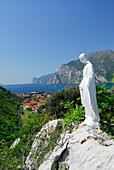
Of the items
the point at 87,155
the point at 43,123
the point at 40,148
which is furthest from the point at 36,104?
the point at 87,155

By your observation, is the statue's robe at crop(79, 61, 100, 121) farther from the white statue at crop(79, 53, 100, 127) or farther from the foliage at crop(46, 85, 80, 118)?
the foliage at crop(46, 85, 80, 118)

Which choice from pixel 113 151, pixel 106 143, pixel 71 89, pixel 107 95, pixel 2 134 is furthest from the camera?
pixel 71 89

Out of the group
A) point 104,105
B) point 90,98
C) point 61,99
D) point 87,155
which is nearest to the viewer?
point 87,155

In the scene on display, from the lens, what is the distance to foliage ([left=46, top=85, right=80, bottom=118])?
450 inches

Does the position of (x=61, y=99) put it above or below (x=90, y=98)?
below

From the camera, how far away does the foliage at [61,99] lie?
1143 cm

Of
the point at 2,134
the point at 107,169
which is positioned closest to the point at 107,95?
the point at 107,169

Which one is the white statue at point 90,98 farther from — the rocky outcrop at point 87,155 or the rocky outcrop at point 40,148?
the rocky outcrop at point 40,148

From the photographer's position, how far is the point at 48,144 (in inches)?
197

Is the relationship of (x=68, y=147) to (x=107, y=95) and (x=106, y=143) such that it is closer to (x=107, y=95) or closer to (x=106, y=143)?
(x=106, y=143)

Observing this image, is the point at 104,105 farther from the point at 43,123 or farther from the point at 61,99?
the point at 61,99

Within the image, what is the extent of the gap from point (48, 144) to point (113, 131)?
9.19 ft

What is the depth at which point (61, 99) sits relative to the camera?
1219 cm

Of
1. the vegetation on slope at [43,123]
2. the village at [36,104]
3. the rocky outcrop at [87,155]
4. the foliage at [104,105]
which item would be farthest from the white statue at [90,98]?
the village at [36,104]
